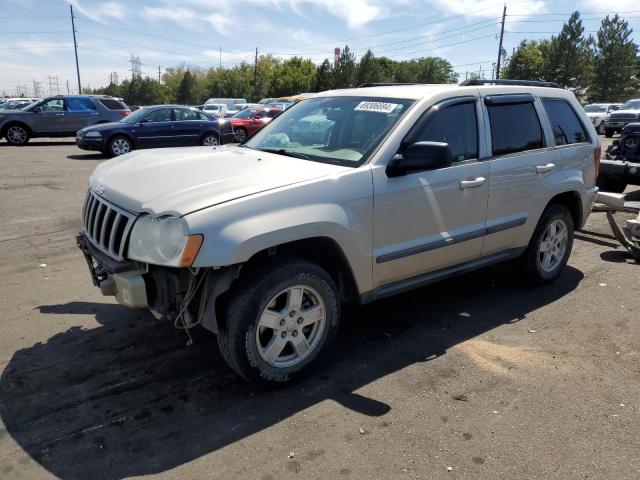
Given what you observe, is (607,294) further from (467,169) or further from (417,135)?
(417,135)

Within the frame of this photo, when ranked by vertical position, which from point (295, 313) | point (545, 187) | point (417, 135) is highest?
point (417, 135)

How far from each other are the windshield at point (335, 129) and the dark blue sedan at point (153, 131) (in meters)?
11.4

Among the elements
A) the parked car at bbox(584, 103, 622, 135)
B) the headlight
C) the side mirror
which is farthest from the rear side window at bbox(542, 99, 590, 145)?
the parked car at bbox(584, 103, 622, 135)

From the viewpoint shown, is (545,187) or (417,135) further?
(545,187)

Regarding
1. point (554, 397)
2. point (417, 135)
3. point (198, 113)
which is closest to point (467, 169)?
point (417, 135)

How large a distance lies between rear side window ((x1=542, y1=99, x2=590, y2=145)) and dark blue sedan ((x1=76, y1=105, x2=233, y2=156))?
11.6 metres

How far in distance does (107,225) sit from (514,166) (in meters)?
3.19

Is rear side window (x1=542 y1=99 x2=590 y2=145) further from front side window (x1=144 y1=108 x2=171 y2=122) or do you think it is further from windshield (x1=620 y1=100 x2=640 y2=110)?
windshield (x1=620 y1=100 x2=640 y2=110)

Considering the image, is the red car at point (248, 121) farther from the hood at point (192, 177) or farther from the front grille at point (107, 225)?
the front grille at point (107, 225)

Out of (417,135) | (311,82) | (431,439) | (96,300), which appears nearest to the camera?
(431,439)

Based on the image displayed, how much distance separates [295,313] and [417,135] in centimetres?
154

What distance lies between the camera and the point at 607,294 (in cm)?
512

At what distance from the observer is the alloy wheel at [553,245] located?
16.8 feet

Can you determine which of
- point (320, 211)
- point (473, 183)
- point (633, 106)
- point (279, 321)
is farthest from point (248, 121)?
point (633, 106)
